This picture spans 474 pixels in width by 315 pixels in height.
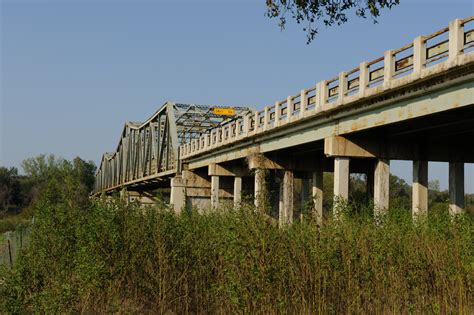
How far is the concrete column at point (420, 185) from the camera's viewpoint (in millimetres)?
21609

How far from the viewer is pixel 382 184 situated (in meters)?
21.2

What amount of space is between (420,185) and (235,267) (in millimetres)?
13792

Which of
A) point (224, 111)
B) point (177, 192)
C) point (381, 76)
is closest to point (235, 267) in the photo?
point (381, 76)

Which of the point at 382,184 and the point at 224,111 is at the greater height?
the point at 224,111

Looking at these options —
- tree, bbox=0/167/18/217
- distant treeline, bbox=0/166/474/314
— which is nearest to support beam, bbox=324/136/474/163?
distant treeline, bbox=0/166/474/314

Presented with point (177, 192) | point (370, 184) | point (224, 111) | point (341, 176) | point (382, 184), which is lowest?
point (382, 184)

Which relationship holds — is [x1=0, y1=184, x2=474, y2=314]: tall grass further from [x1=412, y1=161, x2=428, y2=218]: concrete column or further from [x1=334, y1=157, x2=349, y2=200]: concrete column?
[x1=412, y1=161, x2=428, y2=218]: concrete column

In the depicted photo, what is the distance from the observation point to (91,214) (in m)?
13.4

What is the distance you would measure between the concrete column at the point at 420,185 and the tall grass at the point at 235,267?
26.3 ft

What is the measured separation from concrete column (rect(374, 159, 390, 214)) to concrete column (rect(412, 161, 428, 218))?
130cm

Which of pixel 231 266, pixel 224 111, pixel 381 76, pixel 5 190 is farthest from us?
pixel 5 190

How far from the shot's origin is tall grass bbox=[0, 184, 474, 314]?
9.97 metres

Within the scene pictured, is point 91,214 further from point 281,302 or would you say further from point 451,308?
point 451,308

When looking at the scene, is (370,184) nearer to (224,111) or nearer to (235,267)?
(235,267)
